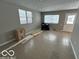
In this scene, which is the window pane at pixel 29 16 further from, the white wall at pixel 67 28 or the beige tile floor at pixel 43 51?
the white wall at pixel 67 28

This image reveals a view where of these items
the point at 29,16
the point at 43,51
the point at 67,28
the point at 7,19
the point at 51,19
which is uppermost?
the point at 29,16

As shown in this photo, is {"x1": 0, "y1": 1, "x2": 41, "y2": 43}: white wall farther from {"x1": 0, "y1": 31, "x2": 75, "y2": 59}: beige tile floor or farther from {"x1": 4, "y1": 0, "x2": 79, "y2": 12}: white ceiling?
{"x1": 0, "y1": 31, "x2": 75, "y2": 59}: beige tile floor

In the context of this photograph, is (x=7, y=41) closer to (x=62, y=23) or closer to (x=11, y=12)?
(x=11, y=12)

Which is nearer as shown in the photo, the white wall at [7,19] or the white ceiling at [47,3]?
the white wall at [7,19]

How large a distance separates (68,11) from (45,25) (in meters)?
2.88

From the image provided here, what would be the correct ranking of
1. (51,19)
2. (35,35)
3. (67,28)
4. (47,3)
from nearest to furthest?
(47,3)
(35,35)
(67,28)
(51,19)

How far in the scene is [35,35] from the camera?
18.0ft

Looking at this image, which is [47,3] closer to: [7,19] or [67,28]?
[7,19]

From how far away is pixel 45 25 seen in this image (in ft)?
26.8

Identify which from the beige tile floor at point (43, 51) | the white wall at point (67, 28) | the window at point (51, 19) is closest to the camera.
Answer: the beige tile floor at point (43, 51)

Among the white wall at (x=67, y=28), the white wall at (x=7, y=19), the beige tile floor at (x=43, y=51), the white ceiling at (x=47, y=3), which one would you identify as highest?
the white ceiling at (x=47, y=3)

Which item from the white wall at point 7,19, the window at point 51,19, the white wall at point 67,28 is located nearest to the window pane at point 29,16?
the white wall at point 7,19

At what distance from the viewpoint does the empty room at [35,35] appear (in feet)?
8.66

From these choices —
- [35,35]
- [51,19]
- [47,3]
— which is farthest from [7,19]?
[51,19]
